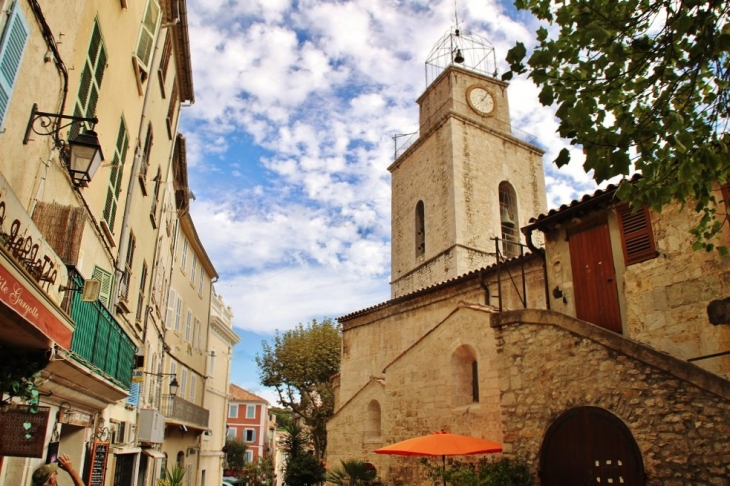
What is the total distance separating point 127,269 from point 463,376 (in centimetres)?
785

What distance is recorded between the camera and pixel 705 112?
6.24 meters

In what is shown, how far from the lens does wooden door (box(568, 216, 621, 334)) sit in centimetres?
1055

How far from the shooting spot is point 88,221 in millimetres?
7719

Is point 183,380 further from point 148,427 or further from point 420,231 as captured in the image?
point 420,231

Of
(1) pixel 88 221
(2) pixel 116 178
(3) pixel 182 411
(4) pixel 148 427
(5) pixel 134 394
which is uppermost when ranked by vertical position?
(2) pixel 116 178

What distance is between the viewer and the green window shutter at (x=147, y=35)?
10.5 metres

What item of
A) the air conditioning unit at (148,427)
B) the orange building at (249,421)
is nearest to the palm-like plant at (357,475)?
the air conditioning unit at (148,427)

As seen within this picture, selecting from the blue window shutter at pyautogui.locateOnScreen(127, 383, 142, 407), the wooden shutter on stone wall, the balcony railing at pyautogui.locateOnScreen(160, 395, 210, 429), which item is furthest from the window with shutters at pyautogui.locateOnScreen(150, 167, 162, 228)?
the wooden shutter on stone wall

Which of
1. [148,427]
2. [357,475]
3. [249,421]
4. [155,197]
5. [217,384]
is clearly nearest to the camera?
[148,427]

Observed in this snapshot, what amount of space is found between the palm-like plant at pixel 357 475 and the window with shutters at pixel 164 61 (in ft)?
36.2

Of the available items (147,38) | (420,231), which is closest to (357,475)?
(147,38)

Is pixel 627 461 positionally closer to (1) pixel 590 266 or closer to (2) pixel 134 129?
(1) pixel 590 266

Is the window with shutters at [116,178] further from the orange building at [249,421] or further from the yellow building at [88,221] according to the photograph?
the orange building at [249,421]

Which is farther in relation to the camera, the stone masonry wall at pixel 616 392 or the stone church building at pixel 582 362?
the stone church building at pixel 582 362
